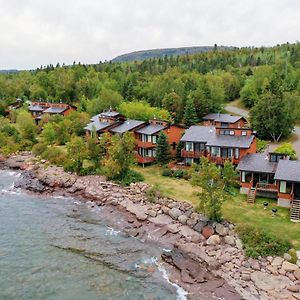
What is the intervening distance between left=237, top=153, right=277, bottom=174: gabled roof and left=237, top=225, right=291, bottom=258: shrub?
34.6 feet

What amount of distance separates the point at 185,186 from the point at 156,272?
58.1 feet

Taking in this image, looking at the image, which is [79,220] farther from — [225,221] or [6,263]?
[225,221]

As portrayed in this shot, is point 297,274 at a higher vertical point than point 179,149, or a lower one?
lower

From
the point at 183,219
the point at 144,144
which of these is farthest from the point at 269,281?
the point at 144,144

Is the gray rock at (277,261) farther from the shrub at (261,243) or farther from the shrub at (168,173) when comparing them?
the shrub at (168,173)

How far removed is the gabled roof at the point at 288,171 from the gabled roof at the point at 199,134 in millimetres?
13092

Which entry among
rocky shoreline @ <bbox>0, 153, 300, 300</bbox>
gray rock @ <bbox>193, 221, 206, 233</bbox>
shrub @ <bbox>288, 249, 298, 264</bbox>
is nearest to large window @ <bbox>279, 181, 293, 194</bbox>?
rocky shoreline @ <bbox>0, 153, 300, 300</bbox>

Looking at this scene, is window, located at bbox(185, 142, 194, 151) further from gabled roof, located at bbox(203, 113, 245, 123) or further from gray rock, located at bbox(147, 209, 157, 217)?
gabled roof, located at bbox(203, 113, 245, 123)

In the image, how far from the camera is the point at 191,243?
37000 millimetres

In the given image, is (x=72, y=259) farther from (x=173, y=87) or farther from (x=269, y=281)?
(x=173, y=87)

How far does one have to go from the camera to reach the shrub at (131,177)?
170ft

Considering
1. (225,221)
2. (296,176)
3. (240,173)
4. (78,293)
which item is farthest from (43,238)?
(296,176)

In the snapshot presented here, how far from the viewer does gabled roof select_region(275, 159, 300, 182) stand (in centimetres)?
4040

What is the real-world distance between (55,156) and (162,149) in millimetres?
19860
